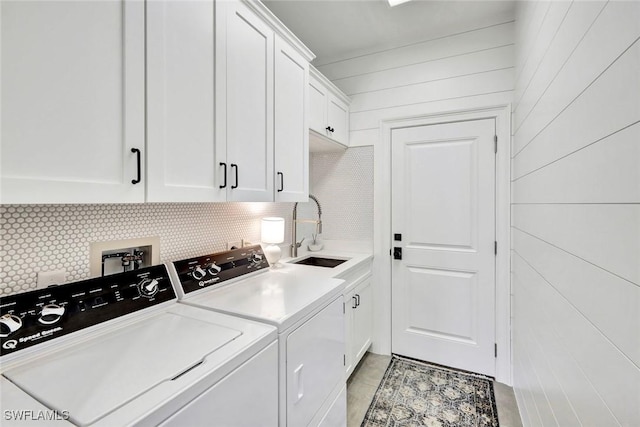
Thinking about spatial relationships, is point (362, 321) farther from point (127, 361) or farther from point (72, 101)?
point (72, 101)

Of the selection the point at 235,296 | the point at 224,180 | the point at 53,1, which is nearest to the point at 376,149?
the point at 224,180

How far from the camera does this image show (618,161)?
654 mm

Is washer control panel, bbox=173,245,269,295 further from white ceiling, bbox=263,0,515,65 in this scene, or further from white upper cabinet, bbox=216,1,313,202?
white ceiling, bbox=263,0,515,65

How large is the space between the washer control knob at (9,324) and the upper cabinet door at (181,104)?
0.49 metres

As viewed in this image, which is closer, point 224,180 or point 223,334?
point 223,334

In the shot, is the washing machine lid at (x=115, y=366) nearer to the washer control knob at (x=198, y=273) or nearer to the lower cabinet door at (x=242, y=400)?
the lower cabinet door at (x=242, y=400)

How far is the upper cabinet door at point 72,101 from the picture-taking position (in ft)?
2.27

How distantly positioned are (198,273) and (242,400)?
670 mm

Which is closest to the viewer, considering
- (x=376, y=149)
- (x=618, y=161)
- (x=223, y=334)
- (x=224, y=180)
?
(x=618, y=161)

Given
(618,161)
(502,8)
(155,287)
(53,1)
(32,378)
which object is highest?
(502,8)

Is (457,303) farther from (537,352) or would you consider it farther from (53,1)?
(53,1)

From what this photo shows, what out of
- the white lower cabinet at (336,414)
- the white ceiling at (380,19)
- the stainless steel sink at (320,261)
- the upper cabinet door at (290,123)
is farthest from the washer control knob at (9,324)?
the white ceiling at (380,19)

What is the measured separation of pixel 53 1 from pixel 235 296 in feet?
3.76

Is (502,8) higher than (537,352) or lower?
higher
